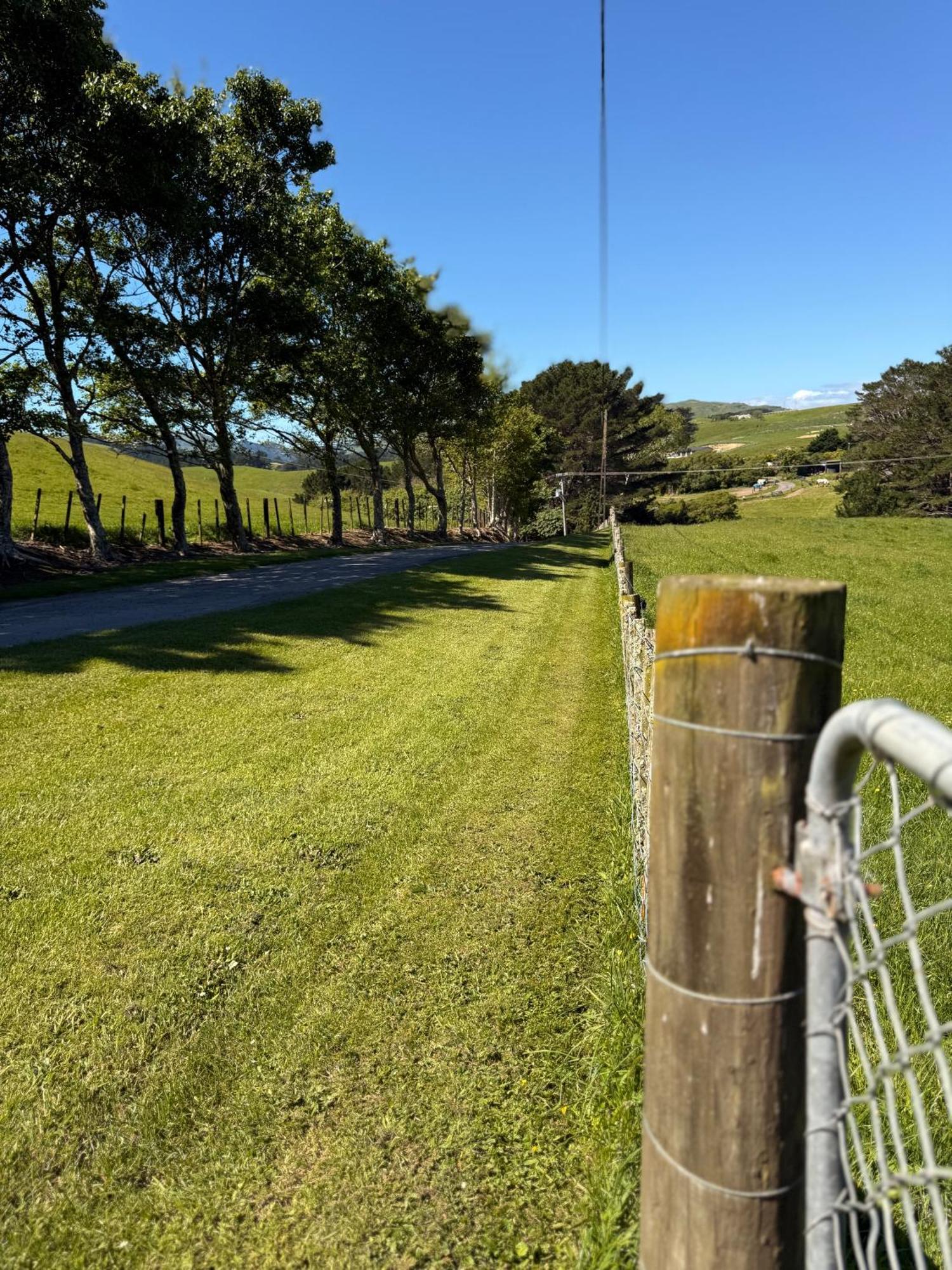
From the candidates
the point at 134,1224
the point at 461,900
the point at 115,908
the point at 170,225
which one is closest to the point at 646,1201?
the point at 134,1224

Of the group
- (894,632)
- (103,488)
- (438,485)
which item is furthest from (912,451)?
(103,488)

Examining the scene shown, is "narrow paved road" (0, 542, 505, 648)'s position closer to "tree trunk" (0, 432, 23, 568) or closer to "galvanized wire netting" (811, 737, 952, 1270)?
"tree trunk" (0, 432, 23, 568)

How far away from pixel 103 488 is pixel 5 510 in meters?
18.0

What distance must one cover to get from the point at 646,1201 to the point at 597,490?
62.9 m

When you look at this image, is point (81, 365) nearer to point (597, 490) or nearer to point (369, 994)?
point (369, 994)

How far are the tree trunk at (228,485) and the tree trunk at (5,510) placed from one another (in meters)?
6.55

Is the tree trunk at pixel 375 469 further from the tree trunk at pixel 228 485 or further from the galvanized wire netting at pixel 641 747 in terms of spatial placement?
the galvanized wire netting at pixel 641 747

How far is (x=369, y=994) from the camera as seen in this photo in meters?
3.06

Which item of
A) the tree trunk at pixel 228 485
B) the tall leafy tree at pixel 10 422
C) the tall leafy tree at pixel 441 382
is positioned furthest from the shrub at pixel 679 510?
the tall leafy tree at pixel 10 422

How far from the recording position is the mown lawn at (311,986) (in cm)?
217

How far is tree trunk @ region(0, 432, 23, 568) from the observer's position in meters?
14.6

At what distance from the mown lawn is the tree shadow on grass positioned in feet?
3.92

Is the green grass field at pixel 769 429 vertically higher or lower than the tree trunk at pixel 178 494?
higher

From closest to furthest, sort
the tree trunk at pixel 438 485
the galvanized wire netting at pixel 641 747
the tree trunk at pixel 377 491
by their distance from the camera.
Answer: the galvanized wire netting at pixel 641 747 < the tree trunk at pixel 377 491 < the tree trunk at pixel 438 485
